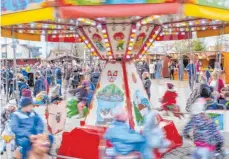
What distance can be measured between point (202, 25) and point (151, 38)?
1627 mm

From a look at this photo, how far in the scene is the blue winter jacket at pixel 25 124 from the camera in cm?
521

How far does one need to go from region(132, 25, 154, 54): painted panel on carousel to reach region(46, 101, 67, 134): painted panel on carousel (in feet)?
6.60

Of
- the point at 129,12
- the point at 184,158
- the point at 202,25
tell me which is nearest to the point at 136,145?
the point at 129,12

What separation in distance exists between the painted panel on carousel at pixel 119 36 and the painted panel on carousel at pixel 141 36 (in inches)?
9.3

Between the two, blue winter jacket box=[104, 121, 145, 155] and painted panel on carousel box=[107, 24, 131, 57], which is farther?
painted panel on carousel box=[107, 24, 131, 57]

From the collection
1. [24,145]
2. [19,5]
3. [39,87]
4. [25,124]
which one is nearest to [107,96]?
[25,124]

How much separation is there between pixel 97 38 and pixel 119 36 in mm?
455

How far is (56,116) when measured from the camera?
25.6 feet

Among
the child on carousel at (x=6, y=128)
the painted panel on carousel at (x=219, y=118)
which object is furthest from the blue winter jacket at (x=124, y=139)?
the painted panel on carousel at (x=219, y=118)

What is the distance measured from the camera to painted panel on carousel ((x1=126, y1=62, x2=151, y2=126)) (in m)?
6.71

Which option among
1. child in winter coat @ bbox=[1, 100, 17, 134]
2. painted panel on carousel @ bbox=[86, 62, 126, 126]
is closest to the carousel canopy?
painted panel on carousel @ bbox=[86, 62, 126, 126]

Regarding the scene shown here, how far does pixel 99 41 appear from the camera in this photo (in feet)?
22.7

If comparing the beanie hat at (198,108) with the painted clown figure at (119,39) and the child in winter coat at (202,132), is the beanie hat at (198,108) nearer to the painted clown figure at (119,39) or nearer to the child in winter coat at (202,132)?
the child in winter coat at (202,132)

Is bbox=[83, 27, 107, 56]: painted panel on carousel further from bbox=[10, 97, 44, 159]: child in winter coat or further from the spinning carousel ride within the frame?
bbox=[10, 97, 44, 159]: child in winter coat
